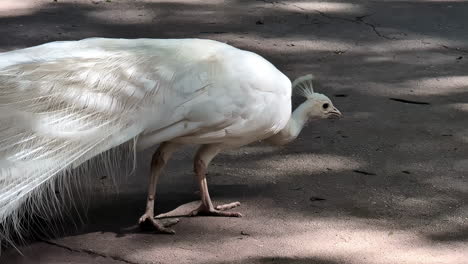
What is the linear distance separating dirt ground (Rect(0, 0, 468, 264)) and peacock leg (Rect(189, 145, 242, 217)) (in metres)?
0.05

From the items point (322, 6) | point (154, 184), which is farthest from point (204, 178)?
point (322, 6)

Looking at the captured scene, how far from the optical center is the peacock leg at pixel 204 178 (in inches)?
170

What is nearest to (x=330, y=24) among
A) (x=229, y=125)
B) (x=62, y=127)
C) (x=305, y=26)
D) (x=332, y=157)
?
(x=305, y=26)

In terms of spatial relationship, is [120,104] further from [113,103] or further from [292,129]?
[292,129]

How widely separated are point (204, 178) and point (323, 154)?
1.07 meters

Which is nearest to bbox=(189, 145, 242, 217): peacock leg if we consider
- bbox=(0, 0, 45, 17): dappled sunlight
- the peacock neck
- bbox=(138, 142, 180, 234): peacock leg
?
bbox=(138, 142, 180, 234): peacock leg

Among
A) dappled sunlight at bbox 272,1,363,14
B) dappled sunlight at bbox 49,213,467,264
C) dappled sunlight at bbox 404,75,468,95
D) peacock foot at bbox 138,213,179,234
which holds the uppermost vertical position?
dappled sunlight at bbox 272,1,363,14

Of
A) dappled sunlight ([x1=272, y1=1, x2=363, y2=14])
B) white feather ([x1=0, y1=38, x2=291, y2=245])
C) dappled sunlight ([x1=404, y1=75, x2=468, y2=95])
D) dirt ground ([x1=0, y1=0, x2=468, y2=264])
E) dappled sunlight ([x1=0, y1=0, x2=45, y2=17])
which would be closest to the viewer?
white feather ([x1=0, y1=38, x2=291, y2=245])

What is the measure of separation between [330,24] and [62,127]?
14.2 feet

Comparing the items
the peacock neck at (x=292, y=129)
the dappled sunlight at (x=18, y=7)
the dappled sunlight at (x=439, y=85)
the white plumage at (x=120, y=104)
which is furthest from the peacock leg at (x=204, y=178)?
the dappled sunlight at (x=18, y=7)

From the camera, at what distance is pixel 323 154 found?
517 cm

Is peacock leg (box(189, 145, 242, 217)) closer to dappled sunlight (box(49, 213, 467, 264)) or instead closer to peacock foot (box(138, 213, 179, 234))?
dappled sunlight (box(49, 213, 467, 264))

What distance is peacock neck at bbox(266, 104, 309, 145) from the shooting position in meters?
4.54

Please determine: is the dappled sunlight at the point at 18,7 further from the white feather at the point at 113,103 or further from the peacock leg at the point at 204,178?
the peacock leg at the point at 204,178
